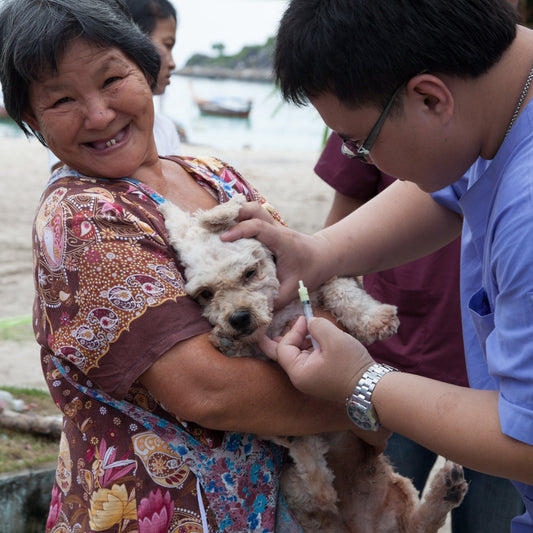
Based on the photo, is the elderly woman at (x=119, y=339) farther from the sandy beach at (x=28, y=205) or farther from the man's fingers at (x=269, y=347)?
the sandy beach at (x=28, y=205)

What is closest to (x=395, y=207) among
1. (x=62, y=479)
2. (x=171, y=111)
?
(x=62, y=479)

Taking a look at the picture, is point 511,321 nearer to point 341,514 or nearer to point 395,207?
point 395,207

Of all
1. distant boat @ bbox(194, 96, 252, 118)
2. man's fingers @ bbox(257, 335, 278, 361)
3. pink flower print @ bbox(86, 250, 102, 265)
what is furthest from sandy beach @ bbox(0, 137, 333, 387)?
distant boat @ bbox(194, 96, 252, 118)

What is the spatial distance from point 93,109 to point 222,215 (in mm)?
509

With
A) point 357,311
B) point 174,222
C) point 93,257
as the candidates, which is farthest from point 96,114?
point 357,311

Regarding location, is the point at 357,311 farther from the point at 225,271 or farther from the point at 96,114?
the point at 96,114

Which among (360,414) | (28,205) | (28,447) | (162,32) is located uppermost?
(162,32)

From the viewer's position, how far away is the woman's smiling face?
1.99 m

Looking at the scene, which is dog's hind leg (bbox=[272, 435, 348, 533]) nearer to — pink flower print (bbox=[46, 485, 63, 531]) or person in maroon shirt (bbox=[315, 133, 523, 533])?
pink flower print (bbox=[46, 485, 63, 531])

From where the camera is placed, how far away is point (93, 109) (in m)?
2.03

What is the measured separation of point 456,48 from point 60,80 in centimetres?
115

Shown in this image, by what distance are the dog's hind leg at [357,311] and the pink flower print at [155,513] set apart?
91cm

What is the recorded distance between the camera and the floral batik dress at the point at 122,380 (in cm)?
176

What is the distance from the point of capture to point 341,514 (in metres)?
2.50
